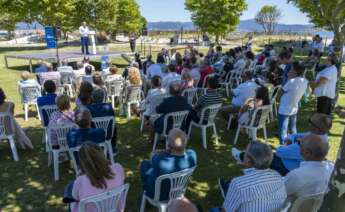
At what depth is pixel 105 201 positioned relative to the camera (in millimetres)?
2857

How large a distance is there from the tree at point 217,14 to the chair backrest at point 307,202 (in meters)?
29.7

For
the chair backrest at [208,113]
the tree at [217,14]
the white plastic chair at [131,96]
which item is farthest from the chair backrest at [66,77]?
the tree at [217,14]

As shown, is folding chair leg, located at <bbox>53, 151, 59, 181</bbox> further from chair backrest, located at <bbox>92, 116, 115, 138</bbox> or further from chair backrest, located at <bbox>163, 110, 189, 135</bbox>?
chair backrest, located at <bbox>163, 110, 189, 135</bbox>

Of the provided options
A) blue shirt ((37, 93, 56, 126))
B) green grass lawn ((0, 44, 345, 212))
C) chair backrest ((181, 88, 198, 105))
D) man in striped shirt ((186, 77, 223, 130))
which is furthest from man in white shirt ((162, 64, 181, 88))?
blue shirt ((37, 93, 56, 126))

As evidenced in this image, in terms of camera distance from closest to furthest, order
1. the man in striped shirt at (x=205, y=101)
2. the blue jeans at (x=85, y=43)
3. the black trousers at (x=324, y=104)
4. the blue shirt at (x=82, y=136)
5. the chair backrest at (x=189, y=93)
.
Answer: the blue shirt at (x=82, y=136) < the man in striped shirt at (x=205, y=101) < the black trousers at (x=324, y=104) < the chair backrest at (x=189, y=93) < the blue jeans at (x=85, y=43)

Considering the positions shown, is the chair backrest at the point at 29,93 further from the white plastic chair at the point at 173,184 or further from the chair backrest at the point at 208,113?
the white plastic chair at the point at 173,184

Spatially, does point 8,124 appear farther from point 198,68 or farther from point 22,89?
point 198,68

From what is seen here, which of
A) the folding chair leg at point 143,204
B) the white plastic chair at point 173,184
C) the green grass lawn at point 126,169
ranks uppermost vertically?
the white plastic chair at point 173,184

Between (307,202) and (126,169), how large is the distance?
3.13 meters

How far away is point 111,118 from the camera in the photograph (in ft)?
16.9

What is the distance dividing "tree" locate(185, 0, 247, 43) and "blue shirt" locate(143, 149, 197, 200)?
29.1m

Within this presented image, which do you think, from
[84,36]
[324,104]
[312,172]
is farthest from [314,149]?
[84,36]

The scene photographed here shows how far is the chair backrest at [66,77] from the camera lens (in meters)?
10.6

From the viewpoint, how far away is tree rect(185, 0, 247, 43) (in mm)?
30969
